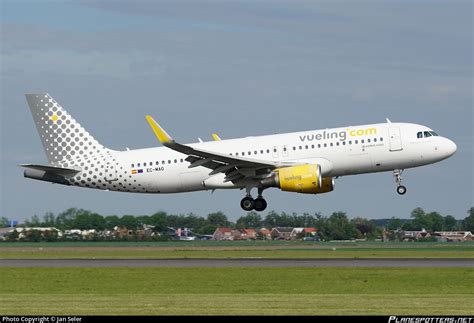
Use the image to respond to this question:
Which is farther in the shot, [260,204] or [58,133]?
[58,133]

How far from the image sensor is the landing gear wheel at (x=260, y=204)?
51.9m

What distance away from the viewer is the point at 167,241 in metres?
73.7

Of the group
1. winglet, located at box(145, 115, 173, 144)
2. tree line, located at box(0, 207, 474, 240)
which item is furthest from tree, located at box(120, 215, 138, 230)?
winglet, located at box(145, 115, 173, 144)

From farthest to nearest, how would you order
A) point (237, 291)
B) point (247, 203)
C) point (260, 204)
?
point (247, 203) < point (260, 204) < point (237, 291)

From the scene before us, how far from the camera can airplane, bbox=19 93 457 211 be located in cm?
4847

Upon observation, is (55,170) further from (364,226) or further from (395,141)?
(364,226)

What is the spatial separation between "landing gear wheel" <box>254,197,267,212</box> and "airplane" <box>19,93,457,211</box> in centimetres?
2

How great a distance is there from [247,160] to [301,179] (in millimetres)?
2829

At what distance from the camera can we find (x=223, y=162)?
163ft

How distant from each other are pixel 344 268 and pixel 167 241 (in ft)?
119

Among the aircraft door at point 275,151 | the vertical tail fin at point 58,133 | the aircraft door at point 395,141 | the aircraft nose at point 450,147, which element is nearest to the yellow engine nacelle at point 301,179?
the aircraft door at point 275,151

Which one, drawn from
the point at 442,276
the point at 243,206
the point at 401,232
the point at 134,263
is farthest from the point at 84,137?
the point at 401,232

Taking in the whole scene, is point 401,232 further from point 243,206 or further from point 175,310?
point 175,310

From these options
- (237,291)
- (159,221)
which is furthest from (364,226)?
(237,291)
